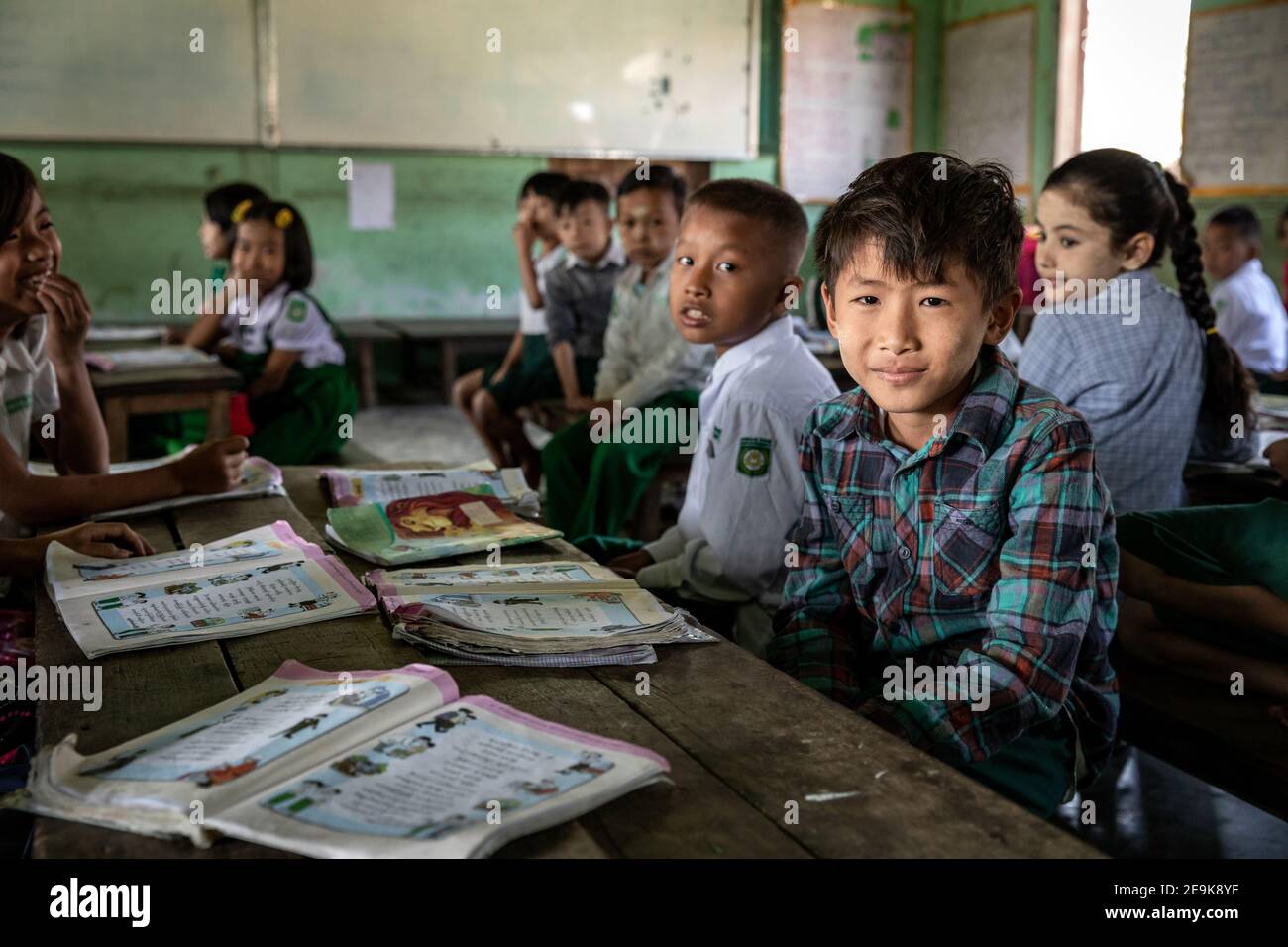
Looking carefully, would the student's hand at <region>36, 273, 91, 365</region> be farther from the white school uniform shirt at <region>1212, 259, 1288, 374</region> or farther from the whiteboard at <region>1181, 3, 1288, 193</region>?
the whiteboard at <region>1181, 3, 1288, 193</region>

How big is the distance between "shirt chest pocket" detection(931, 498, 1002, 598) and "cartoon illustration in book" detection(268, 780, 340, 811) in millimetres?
738

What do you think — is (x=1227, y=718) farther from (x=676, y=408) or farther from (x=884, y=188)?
(x=676, y=408)

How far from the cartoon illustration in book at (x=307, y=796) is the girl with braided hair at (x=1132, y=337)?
1678 millimetres

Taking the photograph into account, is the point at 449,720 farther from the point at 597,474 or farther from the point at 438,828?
the point at 597,474

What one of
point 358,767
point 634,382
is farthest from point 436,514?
point 634,382

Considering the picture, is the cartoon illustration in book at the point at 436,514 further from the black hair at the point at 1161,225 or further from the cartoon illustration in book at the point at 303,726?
the black hair at the point at 1161,225

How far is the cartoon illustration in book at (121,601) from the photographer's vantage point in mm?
1299

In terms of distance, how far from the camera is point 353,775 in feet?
2.85

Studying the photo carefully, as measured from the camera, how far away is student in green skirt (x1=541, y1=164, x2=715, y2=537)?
118 inches

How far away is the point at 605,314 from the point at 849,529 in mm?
2850

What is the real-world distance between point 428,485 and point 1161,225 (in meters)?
1.44

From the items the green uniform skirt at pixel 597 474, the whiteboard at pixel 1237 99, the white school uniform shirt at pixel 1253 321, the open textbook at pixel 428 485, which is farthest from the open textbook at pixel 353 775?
the whiteboard at pixel 1237 99

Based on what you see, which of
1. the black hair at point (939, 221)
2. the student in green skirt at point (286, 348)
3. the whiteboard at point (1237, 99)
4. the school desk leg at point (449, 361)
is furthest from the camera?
the school desk leg at point (449, 361)

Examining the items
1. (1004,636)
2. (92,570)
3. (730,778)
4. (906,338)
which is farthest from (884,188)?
(92,570)
